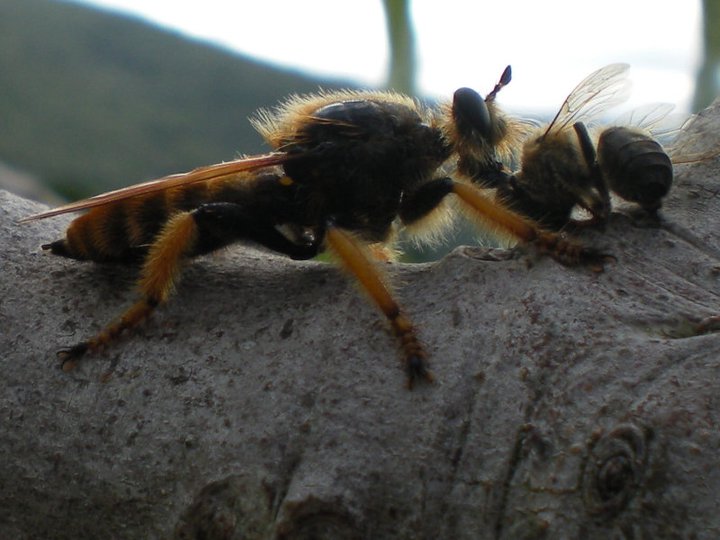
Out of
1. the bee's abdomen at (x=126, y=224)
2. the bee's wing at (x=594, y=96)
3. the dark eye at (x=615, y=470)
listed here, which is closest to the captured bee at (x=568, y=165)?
the bee's wing at (x=594, y=96)

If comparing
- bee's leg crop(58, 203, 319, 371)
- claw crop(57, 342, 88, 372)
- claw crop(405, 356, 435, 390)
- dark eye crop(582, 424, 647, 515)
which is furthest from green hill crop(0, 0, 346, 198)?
dark eye crop(582, 424, 647, 515)

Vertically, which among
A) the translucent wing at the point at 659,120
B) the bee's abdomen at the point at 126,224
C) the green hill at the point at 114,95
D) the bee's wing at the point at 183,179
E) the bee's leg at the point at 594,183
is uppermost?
the bee's leg at the point at 594,183

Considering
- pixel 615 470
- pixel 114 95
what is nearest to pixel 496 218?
pixel 615 470

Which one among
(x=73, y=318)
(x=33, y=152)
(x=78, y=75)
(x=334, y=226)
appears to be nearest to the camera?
(x=73, y=318)

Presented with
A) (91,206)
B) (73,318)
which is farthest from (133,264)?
(73,318)

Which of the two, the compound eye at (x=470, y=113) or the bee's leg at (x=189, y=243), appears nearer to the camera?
the bee's leg at (x=189, y=243)

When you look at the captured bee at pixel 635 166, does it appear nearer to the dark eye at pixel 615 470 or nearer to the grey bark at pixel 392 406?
the grey bark at pixel 392 406

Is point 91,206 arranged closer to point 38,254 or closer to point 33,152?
point 38,254
